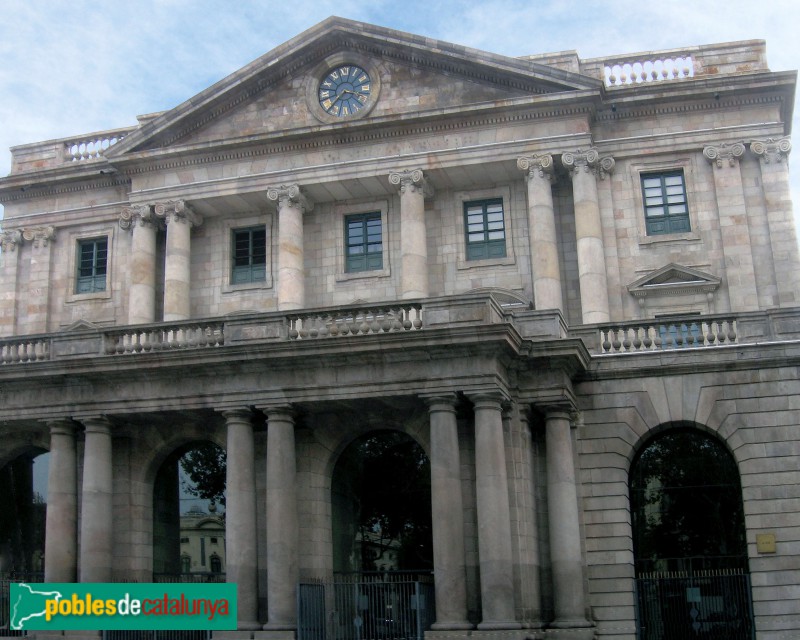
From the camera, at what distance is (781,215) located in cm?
3362

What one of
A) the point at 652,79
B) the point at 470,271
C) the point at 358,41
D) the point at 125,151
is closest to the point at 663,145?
the point at 652,79

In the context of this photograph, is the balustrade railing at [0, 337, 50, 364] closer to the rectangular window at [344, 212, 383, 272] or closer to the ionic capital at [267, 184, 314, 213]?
the ionic capital at [267, 184, 314, 213]

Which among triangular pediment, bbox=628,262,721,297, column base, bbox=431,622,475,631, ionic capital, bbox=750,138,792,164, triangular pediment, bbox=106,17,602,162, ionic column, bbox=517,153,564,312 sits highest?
triangular pediment, bbox=106,17,602,162

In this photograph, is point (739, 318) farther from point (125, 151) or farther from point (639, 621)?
point (125, 151)

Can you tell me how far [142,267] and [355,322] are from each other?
41.3 ft

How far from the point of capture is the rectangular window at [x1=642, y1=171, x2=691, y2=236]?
3472cm

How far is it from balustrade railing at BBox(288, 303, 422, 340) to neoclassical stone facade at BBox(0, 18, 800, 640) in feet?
0.35

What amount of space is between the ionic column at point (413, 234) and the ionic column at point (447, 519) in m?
8.94

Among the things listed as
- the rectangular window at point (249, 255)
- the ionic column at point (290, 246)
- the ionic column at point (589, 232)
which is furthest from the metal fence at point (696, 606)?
the rectangular window at point (249, 255)

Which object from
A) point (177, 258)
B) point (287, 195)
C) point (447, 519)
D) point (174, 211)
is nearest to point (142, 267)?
point (177, 258)

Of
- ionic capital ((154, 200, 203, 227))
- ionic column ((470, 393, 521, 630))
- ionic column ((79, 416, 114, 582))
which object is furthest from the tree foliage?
ionic capital ((154, 200, 203, 227))

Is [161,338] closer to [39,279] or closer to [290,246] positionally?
[290,246]

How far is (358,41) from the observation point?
37.1 metres

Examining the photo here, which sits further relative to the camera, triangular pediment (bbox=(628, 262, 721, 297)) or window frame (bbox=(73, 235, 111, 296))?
window frame (bbox=(73, 235, 111, 296))
